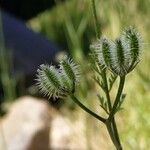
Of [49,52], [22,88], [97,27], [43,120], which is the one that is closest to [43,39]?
[49,52]

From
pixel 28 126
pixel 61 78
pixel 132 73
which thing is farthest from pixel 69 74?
pixel 28 126

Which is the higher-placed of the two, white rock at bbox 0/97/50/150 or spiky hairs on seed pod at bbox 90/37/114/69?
spiky hairs on seed pod at bbox 90/37/114/69

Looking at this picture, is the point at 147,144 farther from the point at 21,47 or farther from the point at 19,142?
the point at 21,47

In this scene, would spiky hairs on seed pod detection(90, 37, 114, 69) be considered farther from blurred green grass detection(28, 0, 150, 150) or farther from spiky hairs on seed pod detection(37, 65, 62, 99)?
blurred green grass detection(28, 0, 150, 150)

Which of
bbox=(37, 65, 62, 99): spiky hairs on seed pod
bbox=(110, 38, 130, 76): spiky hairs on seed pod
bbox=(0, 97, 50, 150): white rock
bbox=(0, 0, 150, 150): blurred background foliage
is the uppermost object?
bbox=(110, 38, 130, 76): spiky hairs on seed pod

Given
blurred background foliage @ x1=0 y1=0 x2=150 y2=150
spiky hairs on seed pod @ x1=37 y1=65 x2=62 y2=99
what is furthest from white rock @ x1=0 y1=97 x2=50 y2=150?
spiky hairs on seed pod @ x1=37 y1=65 x2=62 y2=99

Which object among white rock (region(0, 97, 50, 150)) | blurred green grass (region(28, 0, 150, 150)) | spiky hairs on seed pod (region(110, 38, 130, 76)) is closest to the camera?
spiky hairs on seed pod (region(110, 38, 130, 76))

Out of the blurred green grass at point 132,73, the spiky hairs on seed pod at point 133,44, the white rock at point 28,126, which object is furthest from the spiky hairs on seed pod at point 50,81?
the white rock at point 28,126

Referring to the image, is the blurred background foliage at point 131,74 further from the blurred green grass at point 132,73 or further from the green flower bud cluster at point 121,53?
the green flower bud cluster at point 121,53
